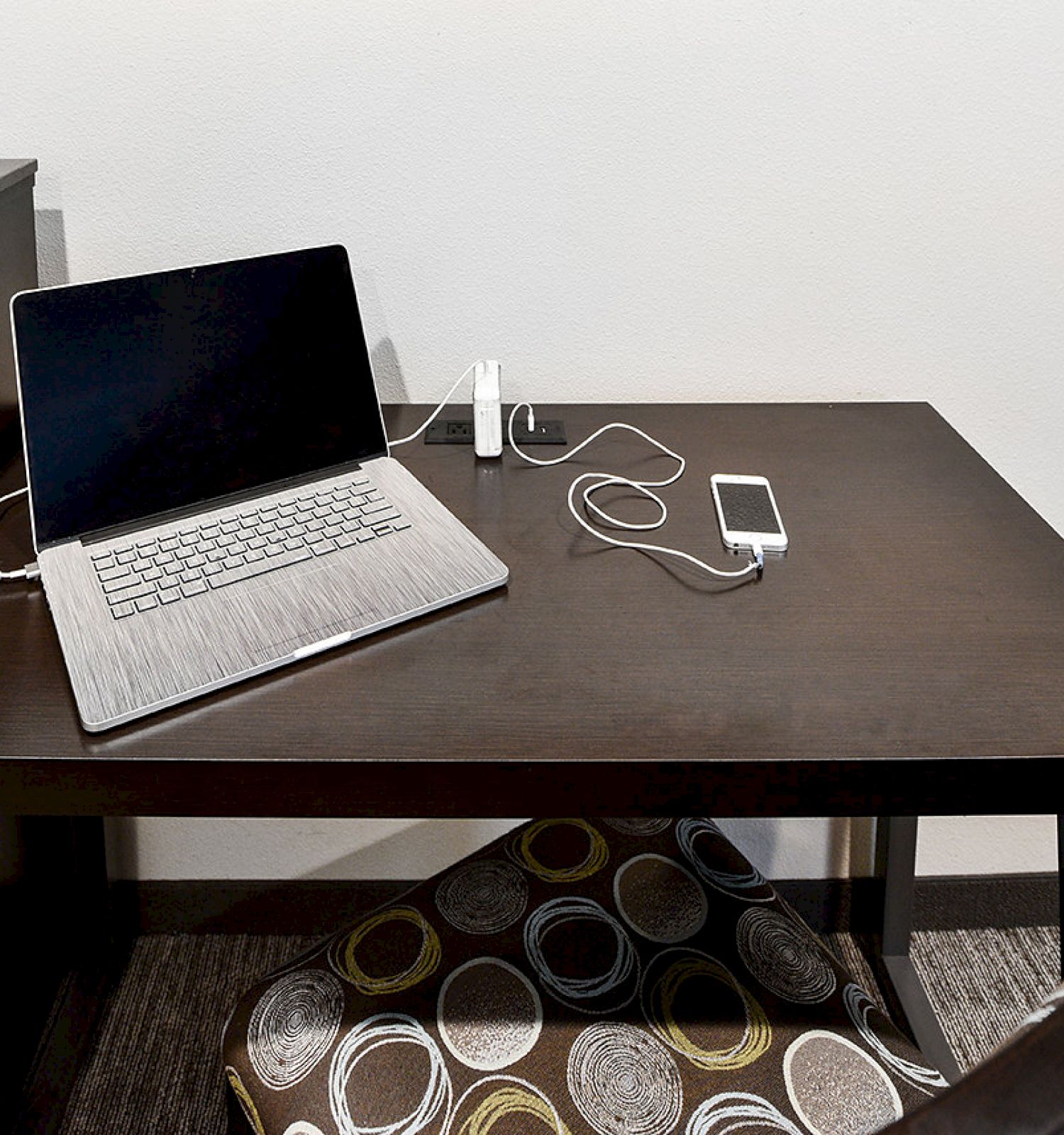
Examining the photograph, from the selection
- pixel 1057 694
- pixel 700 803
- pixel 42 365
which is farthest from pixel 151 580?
pixel 1057 694

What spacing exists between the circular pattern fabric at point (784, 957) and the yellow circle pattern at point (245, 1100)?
370 millimetres

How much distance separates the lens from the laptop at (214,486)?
0.78 m

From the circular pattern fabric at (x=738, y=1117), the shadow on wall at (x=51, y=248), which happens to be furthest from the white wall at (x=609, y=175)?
the circular pattern fabric at (x=738, y=1117)

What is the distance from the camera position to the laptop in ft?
2.55

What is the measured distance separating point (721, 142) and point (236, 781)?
0.81 m

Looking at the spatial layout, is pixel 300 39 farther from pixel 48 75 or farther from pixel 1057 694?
pixel 1057 694

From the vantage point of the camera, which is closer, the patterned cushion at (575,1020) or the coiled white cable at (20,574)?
the patterned cushion at (575,1020)

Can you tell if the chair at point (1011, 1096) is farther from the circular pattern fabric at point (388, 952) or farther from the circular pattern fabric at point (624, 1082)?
the circular pattern fabric at point (388, 952)

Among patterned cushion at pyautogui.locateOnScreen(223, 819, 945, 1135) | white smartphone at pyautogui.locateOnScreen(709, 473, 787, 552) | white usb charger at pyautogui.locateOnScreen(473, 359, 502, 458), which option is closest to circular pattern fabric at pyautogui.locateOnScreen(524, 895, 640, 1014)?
patterned cushion at pyautogui.locateOnScreen(223, 819, 945, 1135)

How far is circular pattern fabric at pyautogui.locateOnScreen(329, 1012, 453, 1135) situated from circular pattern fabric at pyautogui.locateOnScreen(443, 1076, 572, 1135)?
0.01 metres

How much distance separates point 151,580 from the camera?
0.83 m

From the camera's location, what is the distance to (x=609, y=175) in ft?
3.77

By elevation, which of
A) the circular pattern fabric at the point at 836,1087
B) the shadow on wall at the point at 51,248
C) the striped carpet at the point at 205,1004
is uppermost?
the shadow on wall at the point at 51,248

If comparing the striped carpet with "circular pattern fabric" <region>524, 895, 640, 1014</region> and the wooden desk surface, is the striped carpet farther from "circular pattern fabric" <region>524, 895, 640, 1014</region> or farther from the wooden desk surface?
the wooden desk surface
